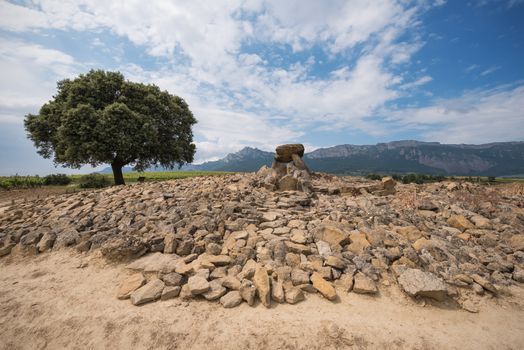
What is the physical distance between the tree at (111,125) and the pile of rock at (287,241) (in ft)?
32.4

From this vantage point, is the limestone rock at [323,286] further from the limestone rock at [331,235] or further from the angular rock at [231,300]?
the angular rock at [231,300]

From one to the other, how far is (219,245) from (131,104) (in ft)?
73.7

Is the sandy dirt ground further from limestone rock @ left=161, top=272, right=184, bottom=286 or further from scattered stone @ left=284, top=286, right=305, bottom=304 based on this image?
limestone rock @ left=161, top=272, right=184, bottom=286

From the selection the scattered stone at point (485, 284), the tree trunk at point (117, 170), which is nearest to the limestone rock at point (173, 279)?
the scattered stone at point (485, 284)

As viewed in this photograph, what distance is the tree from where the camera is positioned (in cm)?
2144

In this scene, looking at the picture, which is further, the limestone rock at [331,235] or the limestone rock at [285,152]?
the limestone rock at [285,152]

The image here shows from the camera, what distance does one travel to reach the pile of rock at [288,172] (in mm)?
14133

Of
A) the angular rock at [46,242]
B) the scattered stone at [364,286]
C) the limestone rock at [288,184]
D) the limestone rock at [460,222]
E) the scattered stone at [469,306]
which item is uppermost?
the limestone rock at [288,184]

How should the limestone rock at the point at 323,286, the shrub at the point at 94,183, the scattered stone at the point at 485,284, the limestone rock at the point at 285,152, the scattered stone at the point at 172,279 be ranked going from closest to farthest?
the limestone rock at the point at 323,286, the scattered stone at the point at 485,284, the scattered stone at the point at 172,279, the limestone rock at the point at 285,152, the shrub at the point at 94,183

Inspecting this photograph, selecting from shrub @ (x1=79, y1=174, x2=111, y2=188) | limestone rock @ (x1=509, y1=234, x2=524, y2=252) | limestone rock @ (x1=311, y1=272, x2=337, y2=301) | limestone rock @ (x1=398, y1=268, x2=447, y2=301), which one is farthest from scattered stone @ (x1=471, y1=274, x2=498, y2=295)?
shrub @ (x1=79, y1=174, x2=111, y2=188)

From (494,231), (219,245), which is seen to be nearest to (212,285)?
(219,245)

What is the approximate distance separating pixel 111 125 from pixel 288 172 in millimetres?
16553

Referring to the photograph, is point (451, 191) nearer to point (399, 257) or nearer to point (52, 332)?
point (399, 257)

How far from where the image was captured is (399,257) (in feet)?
24.5
